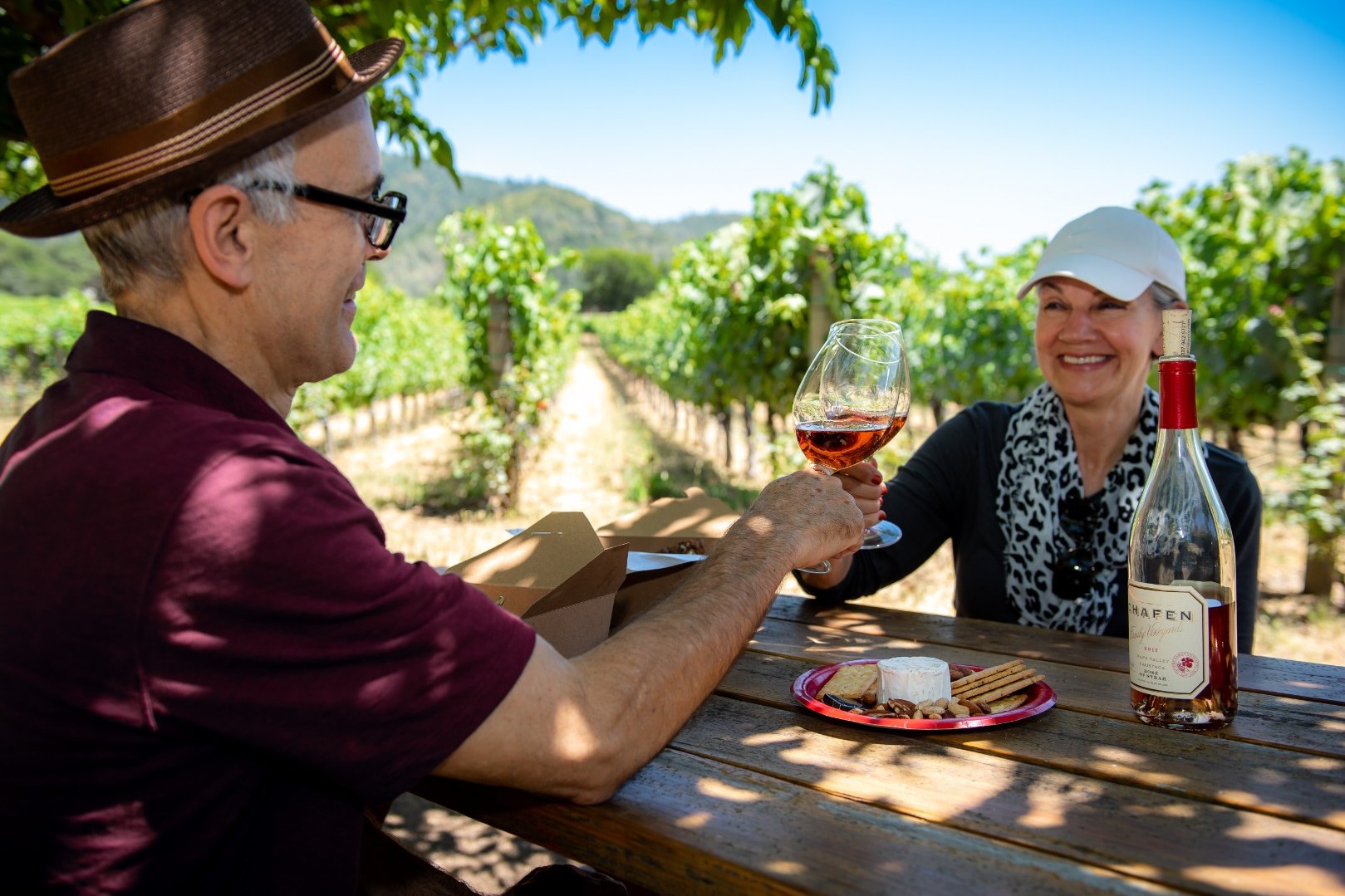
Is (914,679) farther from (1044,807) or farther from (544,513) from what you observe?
(544,513)

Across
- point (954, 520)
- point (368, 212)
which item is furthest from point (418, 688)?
point (954, 520)

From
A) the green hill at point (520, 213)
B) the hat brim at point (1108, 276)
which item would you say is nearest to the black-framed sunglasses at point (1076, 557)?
the hat brim at point (1108, 276)

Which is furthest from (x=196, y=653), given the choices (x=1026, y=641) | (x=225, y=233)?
(x=1026, y=641)

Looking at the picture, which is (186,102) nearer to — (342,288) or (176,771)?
(342,288)

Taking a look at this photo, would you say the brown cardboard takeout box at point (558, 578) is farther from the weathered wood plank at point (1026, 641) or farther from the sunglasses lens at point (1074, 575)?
the sunglasses lens at point (1074, 575)

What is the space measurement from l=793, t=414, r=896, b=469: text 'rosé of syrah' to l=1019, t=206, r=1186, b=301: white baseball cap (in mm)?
751

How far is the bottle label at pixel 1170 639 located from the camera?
48.9 inches

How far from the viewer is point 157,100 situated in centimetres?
116

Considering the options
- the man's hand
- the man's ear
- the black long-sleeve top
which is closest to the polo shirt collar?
the man's ear

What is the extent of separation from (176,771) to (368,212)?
750 mm

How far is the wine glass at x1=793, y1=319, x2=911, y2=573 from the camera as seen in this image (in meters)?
1.67

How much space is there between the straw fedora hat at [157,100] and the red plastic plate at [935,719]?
105cm

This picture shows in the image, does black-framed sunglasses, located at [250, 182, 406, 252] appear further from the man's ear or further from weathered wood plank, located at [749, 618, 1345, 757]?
weathered wood plank, located at [749, 618, 1345, 757]

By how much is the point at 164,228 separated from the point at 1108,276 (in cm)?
183
